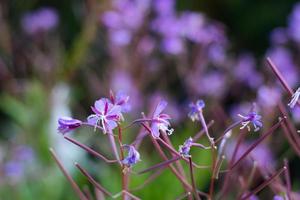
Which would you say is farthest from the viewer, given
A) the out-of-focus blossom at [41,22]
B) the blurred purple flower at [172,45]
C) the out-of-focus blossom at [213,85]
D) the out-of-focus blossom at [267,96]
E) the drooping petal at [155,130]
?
the out-of-focus blossom at [41,22]

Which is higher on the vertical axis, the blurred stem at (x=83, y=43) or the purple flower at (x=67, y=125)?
the blurred stem at (x=83, y=43)

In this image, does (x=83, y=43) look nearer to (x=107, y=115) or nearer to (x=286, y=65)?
(x=286, y=65)

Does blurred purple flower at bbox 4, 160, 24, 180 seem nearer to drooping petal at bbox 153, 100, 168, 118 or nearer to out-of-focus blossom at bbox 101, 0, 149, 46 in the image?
out-of-focus blossom at bbox 101, 0, 149, 46

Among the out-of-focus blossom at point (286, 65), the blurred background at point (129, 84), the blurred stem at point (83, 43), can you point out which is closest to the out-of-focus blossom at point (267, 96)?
the blurred background at point (129, 84)

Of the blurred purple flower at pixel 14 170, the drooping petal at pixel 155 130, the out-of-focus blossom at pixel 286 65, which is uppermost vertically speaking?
the blurred purple flower at pixel 14 170

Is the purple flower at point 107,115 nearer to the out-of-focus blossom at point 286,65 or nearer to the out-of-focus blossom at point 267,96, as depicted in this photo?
the out-of-focus blossom at point 267,96

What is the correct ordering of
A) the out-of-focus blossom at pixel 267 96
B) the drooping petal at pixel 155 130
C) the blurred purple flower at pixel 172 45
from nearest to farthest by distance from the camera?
the drooping petal at pixel 155 130
the out-of-focus blossom at pixel 267 96
the blurred purple flower at pixel 172 45

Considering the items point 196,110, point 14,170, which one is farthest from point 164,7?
point 196,110
